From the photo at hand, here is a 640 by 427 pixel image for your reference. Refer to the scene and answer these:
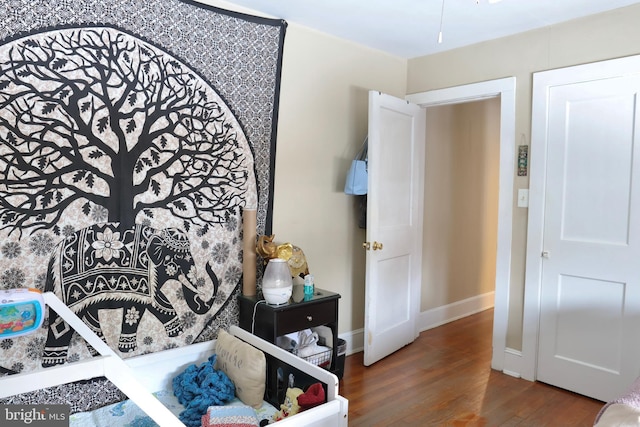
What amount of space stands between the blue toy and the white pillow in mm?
984

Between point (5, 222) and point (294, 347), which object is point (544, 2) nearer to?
point (294, 347)

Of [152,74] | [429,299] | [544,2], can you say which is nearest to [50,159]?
[152,74]

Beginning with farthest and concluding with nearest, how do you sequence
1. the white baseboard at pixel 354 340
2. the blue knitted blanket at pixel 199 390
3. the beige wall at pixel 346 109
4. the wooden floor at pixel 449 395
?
the white baseboard at pixel 354 340 < the beige wall at pixel 346 109 < the wooden floor at pixel 449 395 < the blue knitted blanket at pixel 199 390

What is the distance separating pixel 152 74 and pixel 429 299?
2991 mm

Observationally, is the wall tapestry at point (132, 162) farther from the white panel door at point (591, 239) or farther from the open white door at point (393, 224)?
the white panel door at point (591, 239)

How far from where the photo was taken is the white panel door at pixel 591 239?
104 inches

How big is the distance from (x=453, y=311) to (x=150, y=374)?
116 inches

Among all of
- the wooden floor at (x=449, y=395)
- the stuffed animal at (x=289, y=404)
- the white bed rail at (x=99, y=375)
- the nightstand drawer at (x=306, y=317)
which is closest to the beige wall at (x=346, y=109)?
the wooden floor at (x=449, y=395)

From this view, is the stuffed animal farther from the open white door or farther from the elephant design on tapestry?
the open white door

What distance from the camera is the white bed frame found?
1134mm

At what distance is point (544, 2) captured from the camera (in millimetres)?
2590

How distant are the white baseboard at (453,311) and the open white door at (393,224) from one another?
35cm

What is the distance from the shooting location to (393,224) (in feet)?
11.2

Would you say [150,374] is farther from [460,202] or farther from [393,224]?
[460,202]
